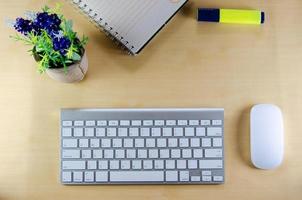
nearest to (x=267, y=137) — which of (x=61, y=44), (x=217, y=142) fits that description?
(x=217, y=142)

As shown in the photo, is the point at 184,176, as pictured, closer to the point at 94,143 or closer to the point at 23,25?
the point at 94,143

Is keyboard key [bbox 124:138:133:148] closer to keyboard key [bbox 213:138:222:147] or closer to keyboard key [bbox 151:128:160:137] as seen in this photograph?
keyboard key [bbox 151:128:160:137]

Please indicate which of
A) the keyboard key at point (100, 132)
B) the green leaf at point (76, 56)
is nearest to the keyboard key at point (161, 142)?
the keyboard key at point (100, 132)

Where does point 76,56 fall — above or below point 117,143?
above

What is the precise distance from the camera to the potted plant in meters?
0.61

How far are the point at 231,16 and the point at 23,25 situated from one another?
0.41m

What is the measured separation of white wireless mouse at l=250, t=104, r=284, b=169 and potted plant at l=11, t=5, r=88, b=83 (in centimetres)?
36

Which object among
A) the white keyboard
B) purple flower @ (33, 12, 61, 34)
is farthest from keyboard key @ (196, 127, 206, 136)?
purple flower @ (33, 12, 61, 34)

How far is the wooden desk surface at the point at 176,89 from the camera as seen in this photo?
761 millimetres

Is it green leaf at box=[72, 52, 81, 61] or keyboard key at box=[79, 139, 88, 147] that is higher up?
green leaf at box=[72, 52, 81, 61]

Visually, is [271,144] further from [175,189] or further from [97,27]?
[97,27]

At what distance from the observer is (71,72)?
0.70m

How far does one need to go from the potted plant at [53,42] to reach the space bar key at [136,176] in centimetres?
21

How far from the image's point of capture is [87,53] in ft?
2.59
